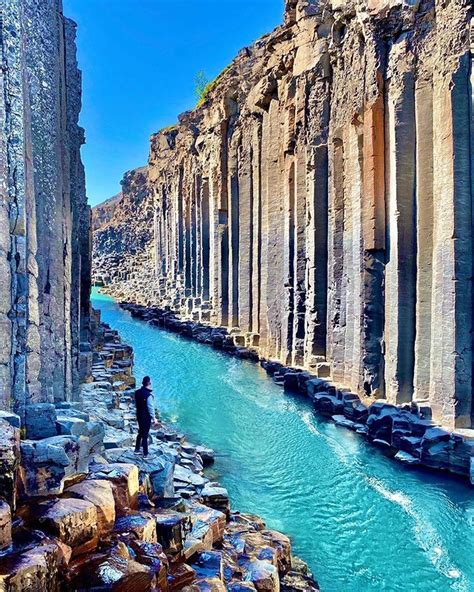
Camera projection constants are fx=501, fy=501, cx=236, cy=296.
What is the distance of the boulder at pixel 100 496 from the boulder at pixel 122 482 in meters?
0.18

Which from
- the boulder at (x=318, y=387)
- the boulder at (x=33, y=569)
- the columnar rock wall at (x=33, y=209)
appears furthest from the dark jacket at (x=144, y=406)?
the boulder at (x=318, y=387)

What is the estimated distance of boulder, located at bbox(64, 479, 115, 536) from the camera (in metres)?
4.63

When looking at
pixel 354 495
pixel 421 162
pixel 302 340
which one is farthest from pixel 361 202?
pixel 354 495

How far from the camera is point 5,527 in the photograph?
12.6ft

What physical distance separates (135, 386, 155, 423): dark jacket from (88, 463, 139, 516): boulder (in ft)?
5.55

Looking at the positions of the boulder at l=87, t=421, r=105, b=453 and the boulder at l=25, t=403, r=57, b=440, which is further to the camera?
the boulder at l=87, t=421, r=105, b=453

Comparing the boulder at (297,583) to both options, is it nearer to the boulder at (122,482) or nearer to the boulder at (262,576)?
the boulder at (262,576)

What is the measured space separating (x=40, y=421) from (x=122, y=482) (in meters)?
1.56

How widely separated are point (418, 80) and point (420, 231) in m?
3.62

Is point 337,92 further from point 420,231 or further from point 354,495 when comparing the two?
point 354,495

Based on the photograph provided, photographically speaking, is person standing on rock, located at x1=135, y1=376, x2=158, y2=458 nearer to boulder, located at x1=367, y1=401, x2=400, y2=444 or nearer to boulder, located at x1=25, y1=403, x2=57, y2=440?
boulder, located at x1=25, y1=403, x2=57, y2=440

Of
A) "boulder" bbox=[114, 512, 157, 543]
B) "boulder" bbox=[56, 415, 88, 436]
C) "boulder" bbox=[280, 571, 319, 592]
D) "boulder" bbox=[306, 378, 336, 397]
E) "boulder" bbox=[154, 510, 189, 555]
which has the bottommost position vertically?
"boulder" bbox=[280, 571, 319, 592]

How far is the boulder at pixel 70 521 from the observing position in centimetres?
422

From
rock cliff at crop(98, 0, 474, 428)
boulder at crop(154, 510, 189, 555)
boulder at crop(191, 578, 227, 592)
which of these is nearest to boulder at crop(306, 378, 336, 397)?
rock cliff at crop(98, 0, 474, 428)
